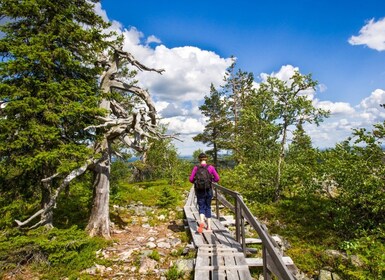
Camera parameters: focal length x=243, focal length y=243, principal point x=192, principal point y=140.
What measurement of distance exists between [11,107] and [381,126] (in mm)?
13205

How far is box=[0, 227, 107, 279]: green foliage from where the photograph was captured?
6738mm

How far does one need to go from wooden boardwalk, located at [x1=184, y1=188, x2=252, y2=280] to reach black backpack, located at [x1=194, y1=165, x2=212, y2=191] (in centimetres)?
164

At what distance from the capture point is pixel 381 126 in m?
9.80

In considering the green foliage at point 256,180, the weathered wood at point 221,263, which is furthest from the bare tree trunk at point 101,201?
the green foliage at point 256,180

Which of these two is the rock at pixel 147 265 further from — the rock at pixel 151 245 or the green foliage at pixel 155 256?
the rock at pixel 151 245

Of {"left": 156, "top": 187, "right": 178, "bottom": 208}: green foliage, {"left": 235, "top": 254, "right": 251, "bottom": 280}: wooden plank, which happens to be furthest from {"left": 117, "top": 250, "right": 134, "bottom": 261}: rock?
{"left": 156, "top": 187, "right": 178, "bottom": 208}: green foliage

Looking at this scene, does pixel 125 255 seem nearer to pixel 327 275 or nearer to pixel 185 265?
pixel 185 265

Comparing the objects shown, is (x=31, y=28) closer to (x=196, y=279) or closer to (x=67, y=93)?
(x=67, y=93)

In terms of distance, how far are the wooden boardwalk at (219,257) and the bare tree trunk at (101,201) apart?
3632 mm

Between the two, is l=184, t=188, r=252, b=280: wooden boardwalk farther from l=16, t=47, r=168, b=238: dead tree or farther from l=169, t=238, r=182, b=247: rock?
l=16, t=47, r=168, b=238: dead tree

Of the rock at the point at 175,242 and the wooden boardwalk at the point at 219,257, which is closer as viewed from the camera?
the wooden boardwalk at the point at 219,257

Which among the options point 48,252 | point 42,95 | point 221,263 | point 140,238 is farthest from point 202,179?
point 42,95

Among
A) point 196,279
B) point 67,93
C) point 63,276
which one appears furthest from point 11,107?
point 196,279

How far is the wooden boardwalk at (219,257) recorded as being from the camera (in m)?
5.64
